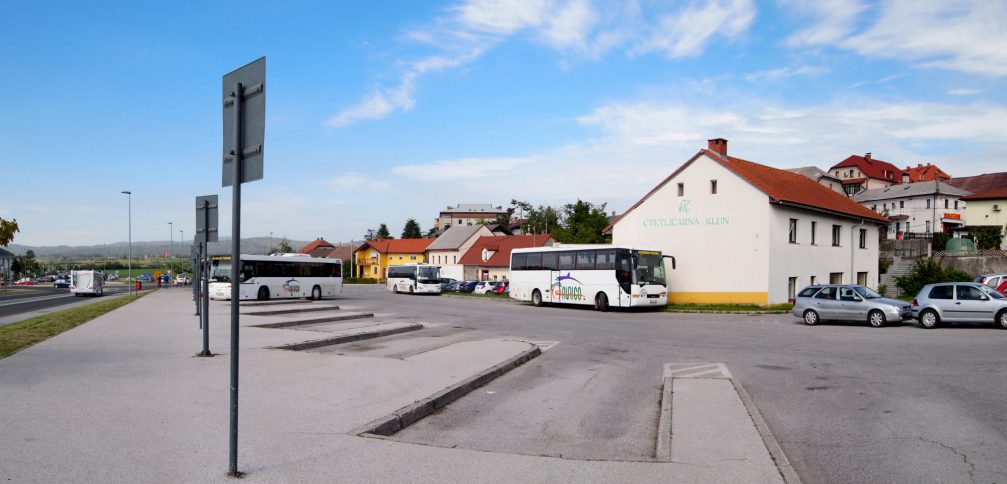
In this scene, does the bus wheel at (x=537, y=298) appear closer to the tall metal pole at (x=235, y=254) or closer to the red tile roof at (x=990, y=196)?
the tall metal pole at (x=235, y=254)

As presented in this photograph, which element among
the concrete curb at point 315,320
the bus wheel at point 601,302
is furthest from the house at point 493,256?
the concrete curb at point 315,320

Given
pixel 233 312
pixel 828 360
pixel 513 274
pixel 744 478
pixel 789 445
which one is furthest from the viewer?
pixel 513 274

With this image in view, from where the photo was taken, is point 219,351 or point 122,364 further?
point 219,351

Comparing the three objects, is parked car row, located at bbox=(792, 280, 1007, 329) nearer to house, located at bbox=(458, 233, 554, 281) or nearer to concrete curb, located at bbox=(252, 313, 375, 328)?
concrete curb, located at bbox=(252, 313, 375, 328)

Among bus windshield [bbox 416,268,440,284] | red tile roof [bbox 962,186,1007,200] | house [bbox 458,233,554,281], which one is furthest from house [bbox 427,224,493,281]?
red tile roof [bbox 962,186,1007,200]

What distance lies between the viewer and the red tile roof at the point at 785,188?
32.7 m

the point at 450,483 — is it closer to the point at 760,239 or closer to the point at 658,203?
the point at 760,239

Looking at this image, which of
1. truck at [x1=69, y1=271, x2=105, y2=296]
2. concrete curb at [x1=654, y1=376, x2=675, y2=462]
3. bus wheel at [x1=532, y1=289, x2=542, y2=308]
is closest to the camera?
concrete curb at [x1=654, y1=376, x2=675, y2=462]

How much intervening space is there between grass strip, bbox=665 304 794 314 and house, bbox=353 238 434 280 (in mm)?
77917

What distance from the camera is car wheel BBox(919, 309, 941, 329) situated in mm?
20672

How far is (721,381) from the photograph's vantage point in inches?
414

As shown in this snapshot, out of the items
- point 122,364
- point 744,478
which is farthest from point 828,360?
point 122,364

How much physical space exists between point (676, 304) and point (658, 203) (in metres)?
5.73

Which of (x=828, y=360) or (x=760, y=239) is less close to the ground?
(x=760, y=239)
